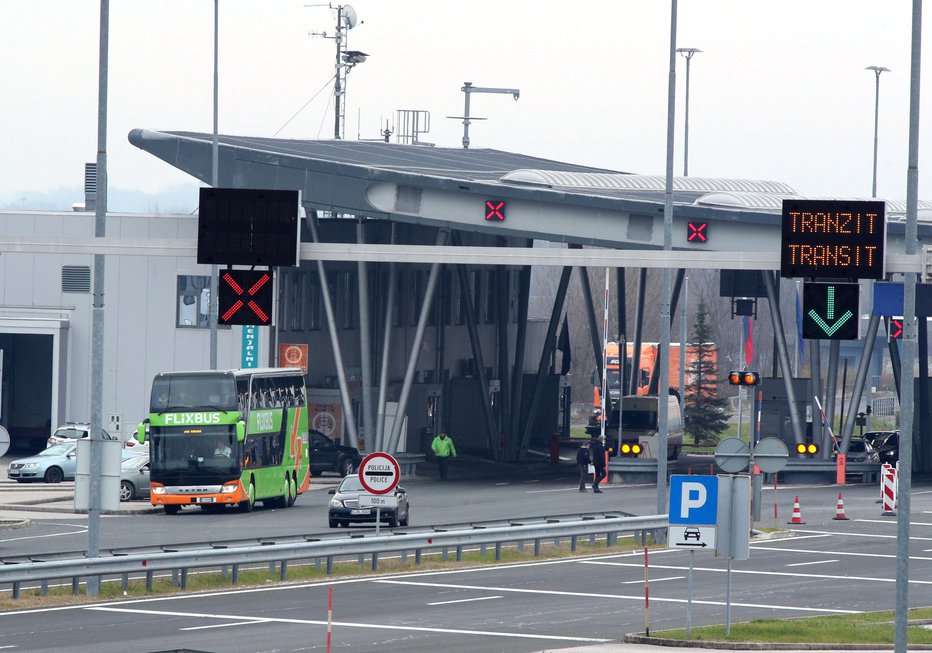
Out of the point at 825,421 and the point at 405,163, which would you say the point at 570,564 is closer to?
the point at 825,421

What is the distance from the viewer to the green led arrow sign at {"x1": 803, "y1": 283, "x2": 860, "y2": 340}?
16.9 meters

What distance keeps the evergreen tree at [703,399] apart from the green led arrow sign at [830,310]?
62.5m

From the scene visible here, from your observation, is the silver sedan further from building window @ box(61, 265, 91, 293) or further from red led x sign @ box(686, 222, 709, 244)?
red led x sign @ box(686, 222, 709, 244)

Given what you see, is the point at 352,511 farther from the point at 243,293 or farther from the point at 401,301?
the point at 401,301

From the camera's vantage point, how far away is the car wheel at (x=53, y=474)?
49625mm

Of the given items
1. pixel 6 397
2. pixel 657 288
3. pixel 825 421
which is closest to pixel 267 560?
pixel 825 421

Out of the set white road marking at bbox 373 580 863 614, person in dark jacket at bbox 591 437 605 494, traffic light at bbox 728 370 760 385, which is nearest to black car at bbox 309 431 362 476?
person in dark jacket at bbox 591 437 605 494

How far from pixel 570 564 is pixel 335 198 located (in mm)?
21698

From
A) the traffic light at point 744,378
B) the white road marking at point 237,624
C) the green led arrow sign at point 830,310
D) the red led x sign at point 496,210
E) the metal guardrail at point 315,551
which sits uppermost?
the red led x sign at point 496,210

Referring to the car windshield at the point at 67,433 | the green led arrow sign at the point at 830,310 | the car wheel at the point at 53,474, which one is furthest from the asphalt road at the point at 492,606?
the car windshield at the point at 67,433

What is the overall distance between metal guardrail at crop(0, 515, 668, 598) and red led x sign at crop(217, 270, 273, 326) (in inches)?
318

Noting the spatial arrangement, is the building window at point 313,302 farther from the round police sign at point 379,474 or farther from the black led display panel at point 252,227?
the black led display panel at point 252,227

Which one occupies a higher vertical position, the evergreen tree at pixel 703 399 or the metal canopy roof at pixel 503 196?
the metal canopy roof at pixel 503 196

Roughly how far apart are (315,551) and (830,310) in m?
12.3
